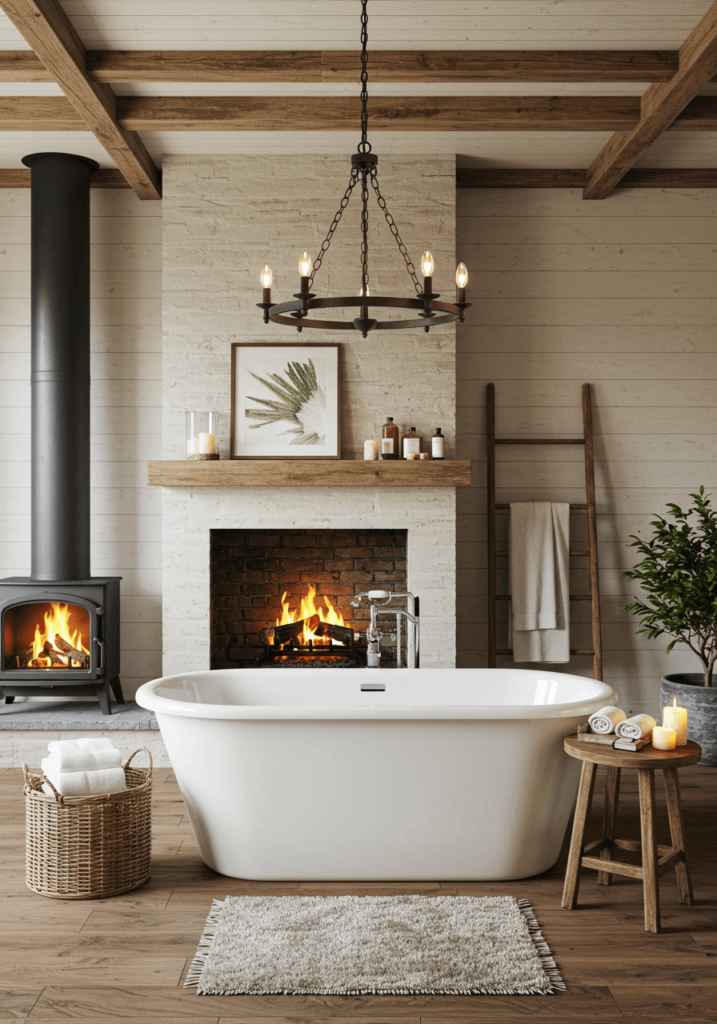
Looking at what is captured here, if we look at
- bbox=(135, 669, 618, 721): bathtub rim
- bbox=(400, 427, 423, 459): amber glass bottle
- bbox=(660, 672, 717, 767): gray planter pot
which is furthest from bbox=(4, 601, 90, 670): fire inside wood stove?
bbox=(660, 672, 717, 767): gray planter pot

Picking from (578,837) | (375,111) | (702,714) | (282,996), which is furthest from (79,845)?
(375,111)

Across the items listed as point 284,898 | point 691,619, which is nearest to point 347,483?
point 691,619

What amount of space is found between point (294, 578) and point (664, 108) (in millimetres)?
2955

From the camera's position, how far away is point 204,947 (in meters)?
2.53

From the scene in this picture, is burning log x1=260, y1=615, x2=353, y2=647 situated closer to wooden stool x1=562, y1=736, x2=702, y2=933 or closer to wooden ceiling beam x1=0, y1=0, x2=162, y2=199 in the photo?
wooden stool x1=562, y1=736, x2=702, y2=933

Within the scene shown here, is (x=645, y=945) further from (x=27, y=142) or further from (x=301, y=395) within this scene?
(x=27, y=142)

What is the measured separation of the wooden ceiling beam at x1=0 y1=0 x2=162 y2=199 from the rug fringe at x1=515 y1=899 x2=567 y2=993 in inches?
134

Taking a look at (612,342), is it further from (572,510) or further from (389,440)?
(389,440)

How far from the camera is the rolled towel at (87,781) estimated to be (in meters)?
2.89

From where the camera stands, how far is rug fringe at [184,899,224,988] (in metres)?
2.35

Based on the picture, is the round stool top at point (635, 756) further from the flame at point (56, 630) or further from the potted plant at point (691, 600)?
the flame at point (56, 630)

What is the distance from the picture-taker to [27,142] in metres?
4.50

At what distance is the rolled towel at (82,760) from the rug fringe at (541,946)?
1410 millimetres

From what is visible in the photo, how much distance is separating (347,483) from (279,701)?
48.6 inches
